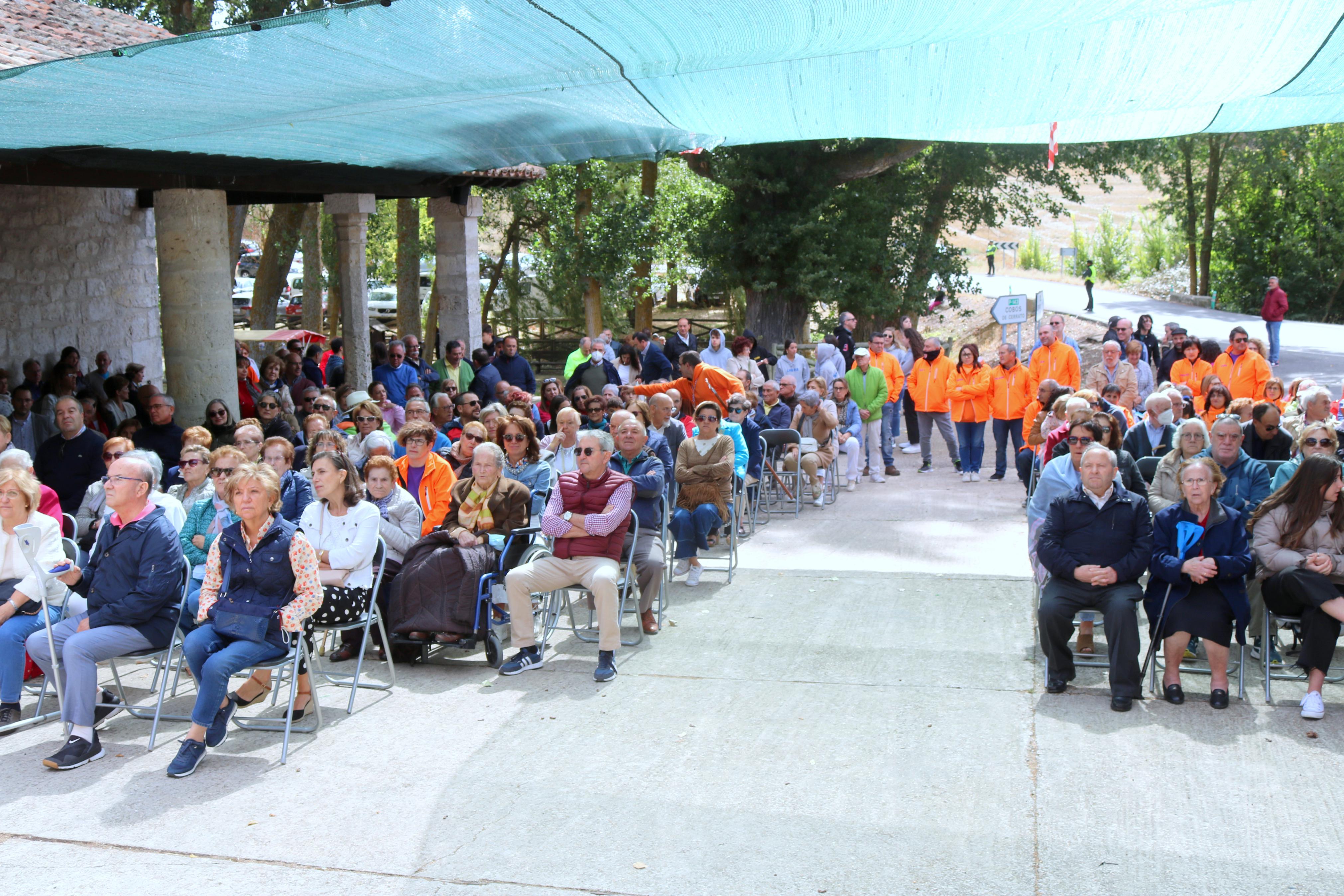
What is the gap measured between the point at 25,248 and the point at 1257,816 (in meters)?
11.7

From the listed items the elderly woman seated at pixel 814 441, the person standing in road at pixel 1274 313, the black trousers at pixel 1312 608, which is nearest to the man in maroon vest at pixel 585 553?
the black trousers at pixel 1312 608

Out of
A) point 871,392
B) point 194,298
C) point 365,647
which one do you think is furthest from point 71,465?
point 871,392

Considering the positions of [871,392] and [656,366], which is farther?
[656,366]

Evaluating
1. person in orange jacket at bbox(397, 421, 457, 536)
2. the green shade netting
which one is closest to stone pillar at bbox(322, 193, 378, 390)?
the green shade netting

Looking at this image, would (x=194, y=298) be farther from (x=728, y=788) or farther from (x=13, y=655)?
(x=728, y=788)

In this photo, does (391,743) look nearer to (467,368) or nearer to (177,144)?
(177,144)

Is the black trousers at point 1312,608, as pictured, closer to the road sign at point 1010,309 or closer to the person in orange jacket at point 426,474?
the person in orange jacket at point 426,474

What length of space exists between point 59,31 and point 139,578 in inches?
216

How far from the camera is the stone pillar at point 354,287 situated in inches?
580

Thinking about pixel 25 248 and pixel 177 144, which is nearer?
pixel 177 144

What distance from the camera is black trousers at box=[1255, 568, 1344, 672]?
5.40 metres

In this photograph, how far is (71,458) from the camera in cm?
840

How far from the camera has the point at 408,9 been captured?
4.63 m

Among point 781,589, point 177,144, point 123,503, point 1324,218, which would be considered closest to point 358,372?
point 177,144
